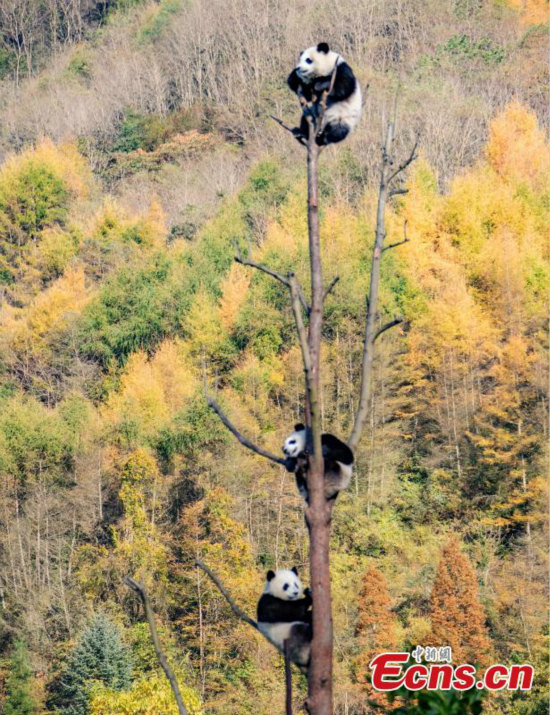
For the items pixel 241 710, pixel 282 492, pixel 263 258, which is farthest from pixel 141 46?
pixel 241 710

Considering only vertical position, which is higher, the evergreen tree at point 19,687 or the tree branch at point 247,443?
the evergreen tree at point 19,687

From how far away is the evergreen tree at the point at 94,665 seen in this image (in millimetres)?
25438

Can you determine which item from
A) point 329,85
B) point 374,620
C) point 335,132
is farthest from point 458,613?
point 329,85

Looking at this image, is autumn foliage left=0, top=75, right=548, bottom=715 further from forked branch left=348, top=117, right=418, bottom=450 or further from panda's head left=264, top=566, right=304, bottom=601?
forked branch left=348, top=117, right=418, bottom=450

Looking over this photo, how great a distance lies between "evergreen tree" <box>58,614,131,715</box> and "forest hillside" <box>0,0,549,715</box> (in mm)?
96

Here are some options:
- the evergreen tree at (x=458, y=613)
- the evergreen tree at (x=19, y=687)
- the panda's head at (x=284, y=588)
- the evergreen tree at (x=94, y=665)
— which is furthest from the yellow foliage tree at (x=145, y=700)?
the panda's head at (x=284, y=588)

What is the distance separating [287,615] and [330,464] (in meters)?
0.55

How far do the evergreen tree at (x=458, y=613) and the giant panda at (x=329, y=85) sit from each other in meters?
19.4

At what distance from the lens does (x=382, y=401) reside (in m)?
31.5

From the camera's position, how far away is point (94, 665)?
25422 mm

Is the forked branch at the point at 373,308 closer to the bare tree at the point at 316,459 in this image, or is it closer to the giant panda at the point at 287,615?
the bare tree at the point at 316,459

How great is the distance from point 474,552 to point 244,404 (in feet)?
30.6

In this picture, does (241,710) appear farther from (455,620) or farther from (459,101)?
(459,101)

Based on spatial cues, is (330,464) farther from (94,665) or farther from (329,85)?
(94,665)
